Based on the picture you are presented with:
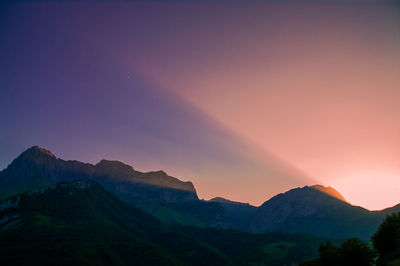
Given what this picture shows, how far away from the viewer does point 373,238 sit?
94.9 m

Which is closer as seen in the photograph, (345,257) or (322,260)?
(345,257)

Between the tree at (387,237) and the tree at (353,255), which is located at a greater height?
the tree at (387,237)

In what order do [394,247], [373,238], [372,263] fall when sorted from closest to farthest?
[372,263], [394,247], [373,238]

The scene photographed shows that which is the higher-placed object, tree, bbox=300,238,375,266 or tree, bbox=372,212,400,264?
tree, bbox=372,212,400,264

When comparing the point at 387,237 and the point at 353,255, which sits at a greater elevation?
the point at 387,237

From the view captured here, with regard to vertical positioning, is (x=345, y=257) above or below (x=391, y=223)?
below

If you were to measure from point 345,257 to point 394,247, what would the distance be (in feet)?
64.7

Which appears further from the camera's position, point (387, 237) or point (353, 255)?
point (387, 237)

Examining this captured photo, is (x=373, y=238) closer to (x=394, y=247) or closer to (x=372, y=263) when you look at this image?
(x=394, y=247)

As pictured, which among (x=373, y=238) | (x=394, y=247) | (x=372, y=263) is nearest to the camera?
(x=372, y=263)

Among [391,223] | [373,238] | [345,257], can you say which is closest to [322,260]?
[345,257]

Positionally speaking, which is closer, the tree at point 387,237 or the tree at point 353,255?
the tree at point 353,255

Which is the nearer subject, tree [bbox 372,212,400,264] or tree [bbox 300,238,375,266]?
tree [bbox 300,238,375,266]

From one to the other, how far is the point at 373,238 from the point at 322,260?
64.9 ft
